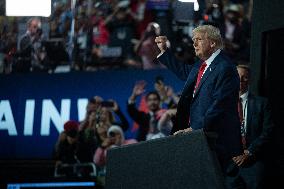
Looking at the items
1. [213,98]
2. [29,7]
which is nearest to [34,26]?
[29,7]

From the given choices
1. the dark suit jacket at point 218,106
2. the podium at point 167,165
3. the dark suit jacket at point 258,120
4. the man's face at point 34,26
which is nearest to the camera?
the podium at point 167,165

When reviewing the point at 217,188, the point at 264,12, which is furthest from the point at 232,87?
the point at 264,12

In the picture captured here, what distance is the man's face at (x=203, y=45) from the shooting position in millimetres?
2172

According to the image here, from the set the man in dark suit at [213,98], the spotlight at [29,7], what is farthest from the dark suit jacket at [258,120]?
the spotlight at [29,7]

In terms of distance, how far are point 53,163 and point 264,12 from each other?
10.3 feet

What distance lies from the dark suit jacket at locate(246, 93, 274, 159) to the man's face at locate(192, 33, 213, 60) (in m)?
0.53

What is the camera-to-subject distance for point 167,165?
1909 mm

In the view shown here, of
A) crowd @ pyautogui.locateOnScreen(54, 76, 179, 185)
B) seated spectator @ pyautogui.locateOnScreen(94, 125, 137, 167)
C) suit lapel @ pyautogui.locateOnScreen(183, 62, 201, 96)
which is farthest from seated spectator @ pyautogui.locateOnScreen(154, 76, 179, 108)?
suit lapel @ pyautogui.locateOnScreen(183, 62, 201, 96)

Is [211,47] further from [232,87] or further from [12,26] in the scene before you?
[12,26]

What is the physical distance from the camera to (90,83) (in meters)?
5.54

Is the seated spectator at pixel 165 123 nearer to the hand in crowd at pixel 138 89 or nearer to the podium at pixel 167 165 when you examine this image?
the hand in crowd at pixel 138 89

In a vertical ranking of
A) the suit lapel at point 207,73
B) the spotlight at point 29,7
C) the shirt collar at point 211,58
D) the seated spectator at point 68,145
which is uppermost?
the spotlight at point 29,7

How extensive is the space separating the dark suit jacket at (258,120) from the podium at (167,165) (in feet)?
2.34

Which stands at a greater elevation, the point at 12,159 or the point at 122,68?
the point at 122,68
